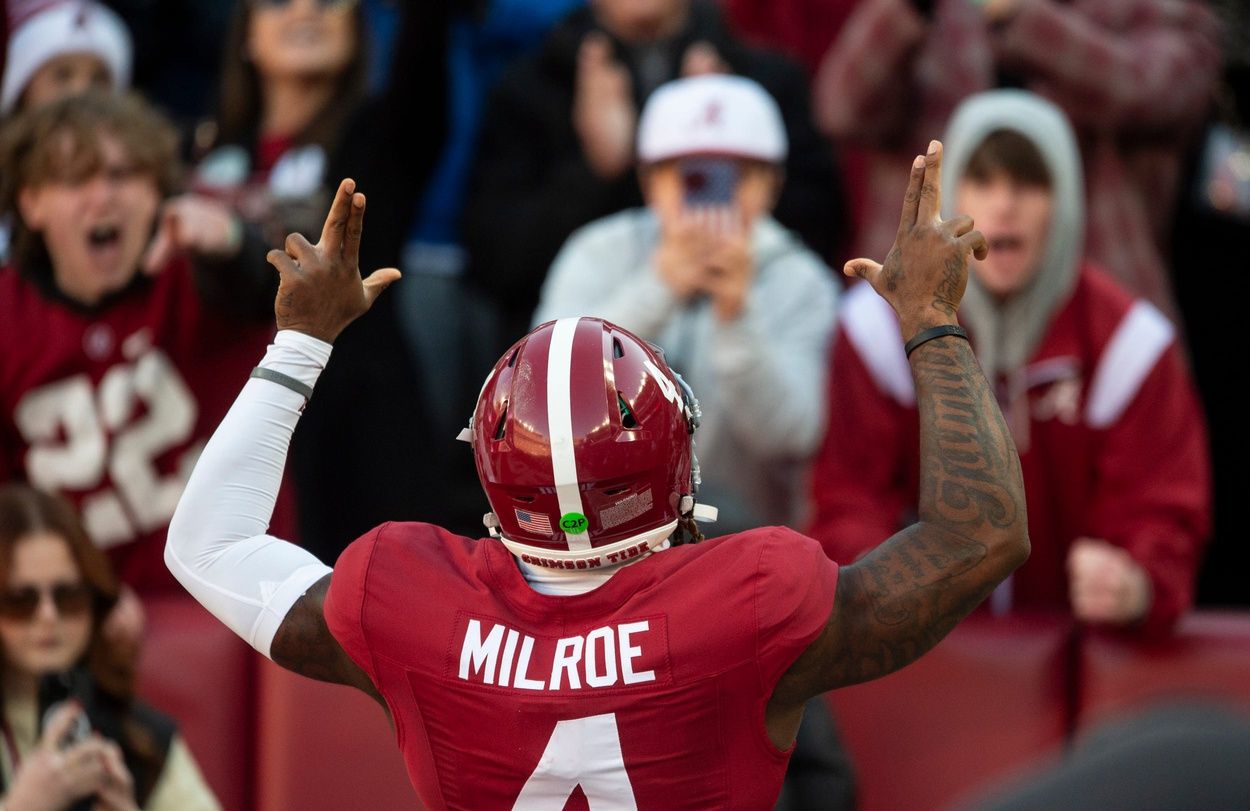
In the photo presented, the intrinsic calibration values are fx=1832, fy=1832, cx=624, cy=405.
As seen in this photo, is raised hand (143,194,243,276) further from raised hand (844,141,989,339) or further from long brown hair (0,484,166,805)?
raised hand (844,141,989,339)

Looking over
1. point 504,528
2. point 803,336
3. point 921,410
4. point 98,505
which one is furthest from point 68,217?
→ point 921,410

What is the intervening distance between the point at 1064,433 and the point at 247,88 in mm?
2685

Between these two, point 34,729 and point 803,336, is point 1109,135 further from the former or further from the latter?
point 34,729

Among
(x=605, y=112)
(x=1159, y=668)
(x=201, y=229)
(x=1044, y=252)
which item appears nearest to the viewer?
(x=1159, y=668)

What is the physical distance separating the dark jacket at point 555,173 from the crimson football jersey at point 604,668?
2681 millimetres

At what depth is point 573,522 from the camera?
259cm

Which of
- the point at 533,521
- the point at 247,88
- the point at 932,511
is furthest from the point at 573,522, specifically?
the point at 247,88

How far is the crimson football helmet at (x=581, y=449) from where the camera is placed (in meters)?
2.57

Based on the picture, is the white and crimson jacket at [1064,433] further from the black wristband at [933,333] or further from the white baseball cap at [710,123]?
the black wristband at [933,333]

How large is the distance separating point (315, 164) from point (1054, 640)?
8.05 ft

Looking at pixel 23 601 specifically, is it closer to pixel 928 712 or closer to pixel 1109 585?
pixel 928 712

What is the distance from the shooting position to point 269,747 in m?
4.38

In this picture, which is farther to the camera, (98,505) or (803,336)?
(803,336)

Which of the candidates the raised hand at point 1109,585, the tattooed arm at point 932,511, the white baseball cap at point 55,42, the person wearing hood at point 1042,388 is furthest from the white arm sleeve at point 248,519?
the white baseball cap at point 55,42
